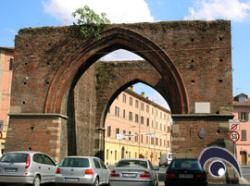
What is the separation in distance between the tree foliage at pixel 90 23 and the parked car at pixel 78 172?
10.4 metres

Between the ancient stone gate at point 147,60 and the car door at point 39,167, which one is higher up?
the ancient stone gate at point 147,60

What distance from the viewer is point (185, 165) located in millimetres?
15453

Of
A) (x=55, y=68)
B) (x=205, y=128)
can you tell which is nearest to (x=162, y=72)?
(x=205, y=128)

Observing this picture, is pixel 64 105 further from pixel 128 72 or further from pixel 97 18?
pixel 128 72

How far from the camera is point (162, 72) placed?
2325 cm

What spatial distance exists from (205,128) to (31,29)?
10963mm

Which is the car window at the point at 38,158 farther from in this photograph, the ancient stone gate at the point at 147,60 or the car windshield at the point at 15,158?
the ancient stone gate at the point at 147,60

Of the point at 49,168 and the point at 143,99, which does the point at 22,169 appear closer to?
the point at 49,168

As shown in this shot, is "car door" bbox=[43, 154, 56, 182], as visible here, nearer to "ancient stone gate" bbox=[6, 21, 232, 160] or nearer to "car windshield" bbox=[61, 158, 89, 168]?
"car windshield" bbox=[61, 158, 89, 168]

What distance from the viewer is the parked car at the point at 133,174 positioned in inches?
576

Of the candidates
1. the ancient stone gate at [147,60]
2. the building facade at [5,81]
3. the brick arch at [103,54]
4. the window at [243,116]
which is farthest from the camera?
the window at [243,116]

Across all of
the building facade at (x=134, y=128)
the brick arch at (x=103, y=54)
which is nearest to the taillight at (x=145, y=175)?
the brick arch at (x=103, y=54)

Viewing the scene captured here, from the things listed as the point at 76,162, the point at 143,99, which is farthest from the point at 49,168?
the point at 143,99

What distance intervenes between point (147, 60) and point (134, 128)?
4359cm
